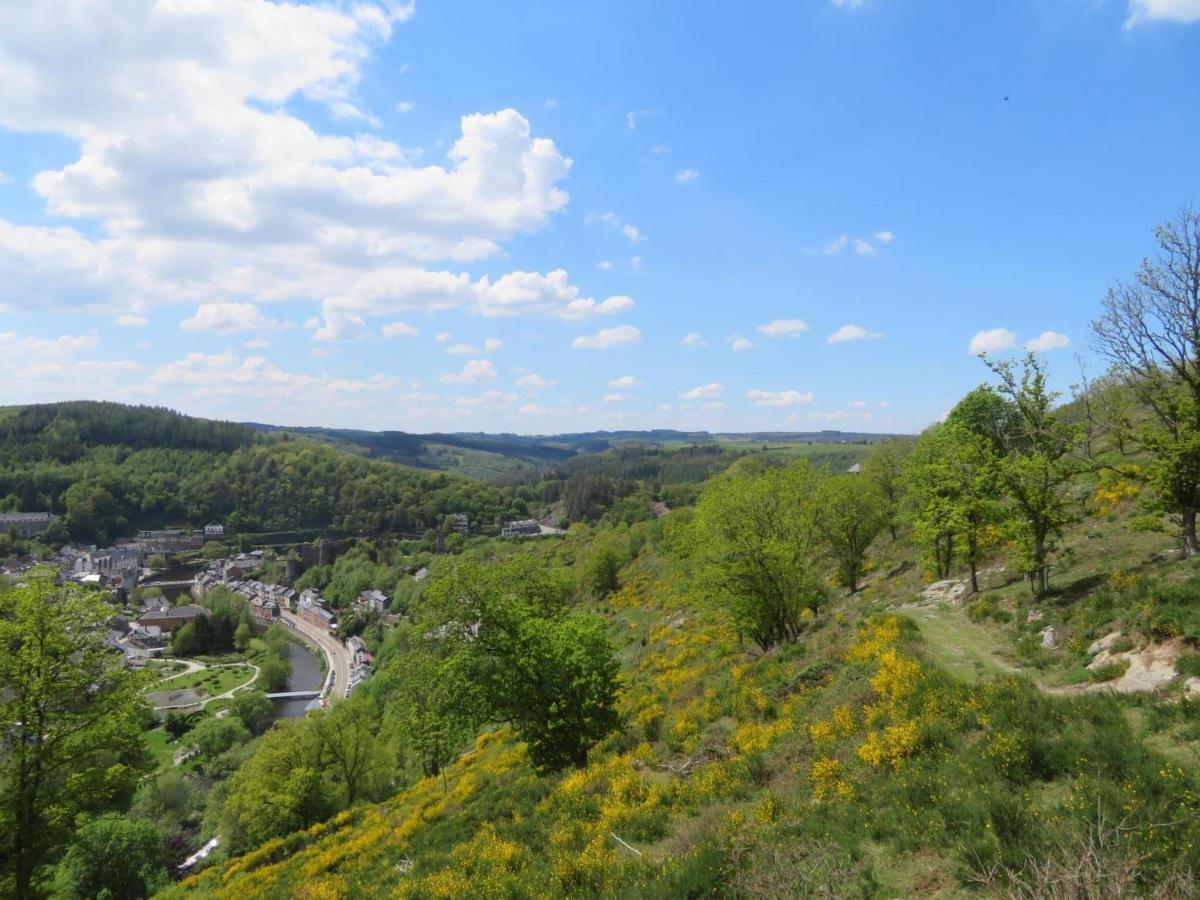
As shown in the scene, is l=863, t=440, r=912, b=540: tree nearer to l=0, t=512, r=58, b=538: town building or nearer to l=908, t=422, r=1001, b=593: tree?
l=908, t=422, r=1001, b=593: tree

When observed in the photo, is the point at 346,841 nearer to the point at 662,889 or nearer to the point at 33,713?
the point at 33,713

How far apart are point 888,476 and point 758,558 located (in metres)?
27.5

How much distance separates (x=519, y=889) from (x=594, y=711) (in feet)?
28.0

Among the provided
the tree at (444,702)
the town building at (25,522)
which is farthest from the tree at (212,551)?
the tree at (444,702)

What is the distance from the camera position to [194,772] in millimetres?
53781

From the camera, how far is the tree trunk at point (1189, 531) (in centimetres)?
1636

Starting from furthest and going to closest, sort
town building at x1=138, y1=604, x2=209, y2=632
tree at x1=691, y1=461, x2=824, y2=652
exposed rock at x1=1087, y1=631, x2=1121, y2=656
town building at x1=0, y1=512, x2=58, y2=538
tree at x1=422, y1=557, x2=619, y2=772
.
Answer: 1. town building at x1=0, y1=512, x2=58, y2=538
2. town building at x1=138, y1=604, x2=209, y2=632
3. tree at x1=691, y1=461, x2=824, y2=652
4. tree at x1=422, y1=557, x2=619, y2=772
5. exposed rock at x1=1087, y1=631, x2=1121, y2=656

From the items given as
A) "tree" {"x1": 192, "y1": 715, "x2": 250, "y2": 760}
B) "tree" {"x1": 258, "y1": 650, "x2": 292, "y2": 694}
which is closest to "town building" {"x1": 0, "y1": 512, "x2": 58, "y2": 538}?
"tree" {"x1": 258, "y1": 650, "x2": 292, "y2": 694}

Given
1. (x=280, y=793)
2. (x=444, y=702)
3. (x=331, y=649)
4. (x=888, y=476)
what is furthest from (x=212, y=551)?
(x=888, y=476)

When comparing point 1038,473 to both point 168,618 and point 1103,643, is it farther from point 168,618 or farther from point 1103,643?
point 168,618

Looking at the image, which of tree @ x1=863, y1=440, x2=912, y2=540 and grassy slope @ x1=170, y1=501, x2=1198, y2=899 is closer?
grassy slope @ x1=170, y1=501, x2=1198, y2=899

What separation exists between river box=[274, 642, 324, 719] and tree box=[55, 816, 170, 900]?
37.1 m

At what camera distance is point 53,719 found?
1563 cm

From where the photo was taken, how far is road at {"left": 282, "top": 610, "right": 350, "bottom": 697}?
8849cm
